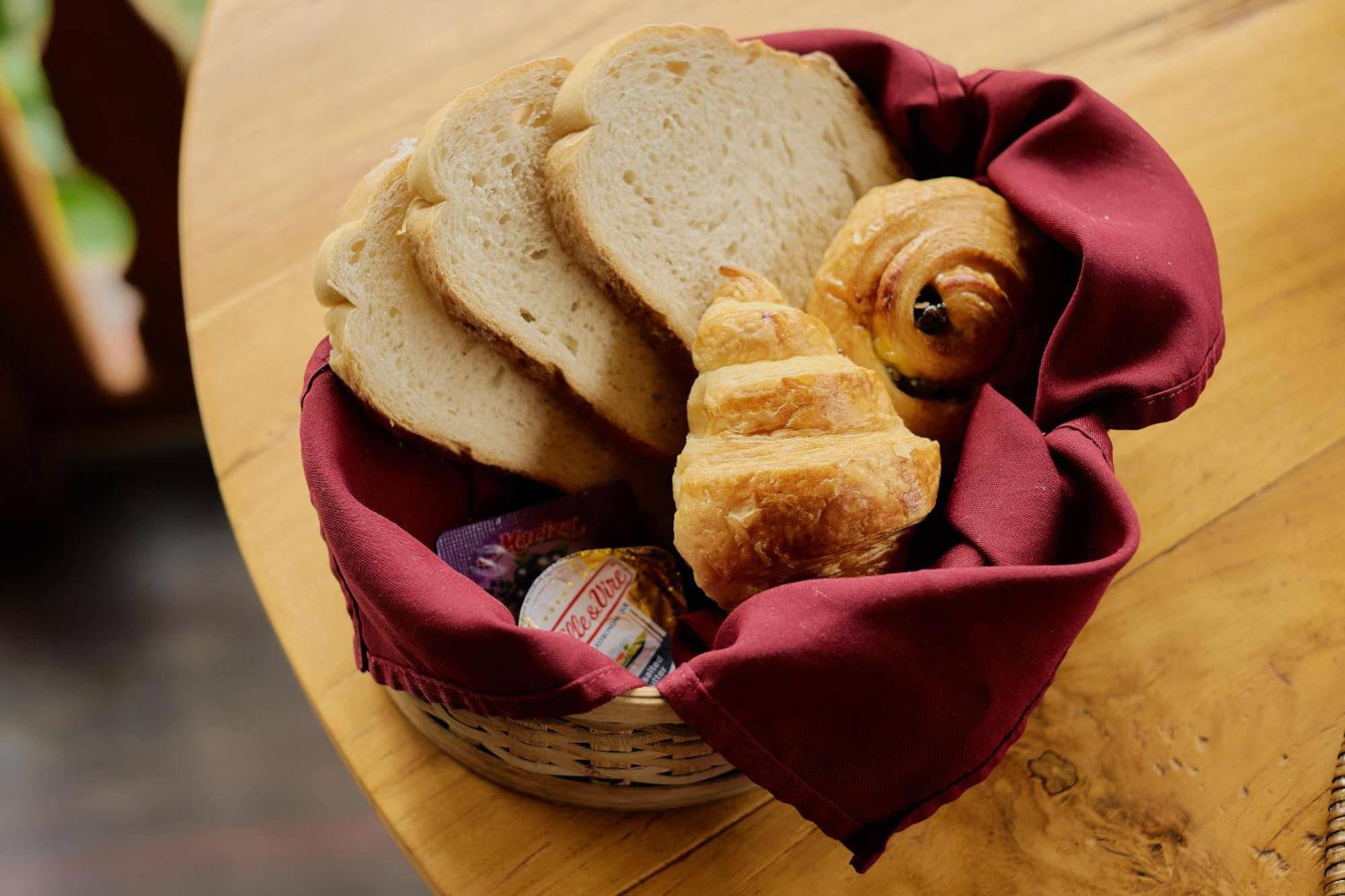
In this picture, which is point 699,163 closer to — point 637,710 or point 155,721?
point 637,710

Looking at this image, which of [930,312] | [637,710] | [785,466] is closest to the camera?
[637,710]

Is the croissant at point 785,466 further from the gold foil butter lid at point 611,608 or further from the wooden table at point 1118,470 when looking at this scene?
the wooden table at point 1118,470

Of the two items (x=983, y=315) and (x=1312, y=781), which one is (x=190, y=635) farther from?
(x=1312, y=781)

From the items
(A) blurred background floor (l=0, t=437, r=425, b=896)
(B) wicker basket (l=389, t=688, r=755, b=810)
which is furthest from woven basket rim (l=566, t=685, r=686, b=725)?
(A) blurred background floor (l=0, t=437, r=425, b=896)

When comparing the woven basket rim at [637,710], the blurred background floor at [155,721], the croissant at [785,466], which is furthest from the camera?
the blurred background floor at [155,721]

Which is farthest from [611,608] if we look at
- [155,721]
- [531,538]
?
[155,721]

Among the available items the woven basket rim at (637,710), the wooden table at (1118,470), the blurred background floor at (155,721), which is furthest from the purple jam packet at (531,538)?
the blurred background floor at (155,721)
